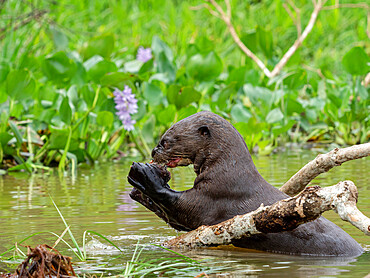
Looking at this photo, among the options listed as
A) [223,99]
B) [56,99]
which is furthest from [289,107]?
[56,99]

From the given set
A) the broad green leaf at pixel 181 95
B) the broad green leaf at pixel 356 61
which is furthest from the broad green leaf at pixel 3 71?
the broad green leaf at pixel 356 61

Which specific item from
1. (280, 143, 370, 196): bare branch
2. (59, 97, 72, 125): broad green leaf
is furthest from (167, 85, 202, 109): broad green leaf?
(280, 143, 370, 196): bare branch

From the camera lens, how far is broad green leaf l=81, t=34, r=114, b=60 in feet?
26.3

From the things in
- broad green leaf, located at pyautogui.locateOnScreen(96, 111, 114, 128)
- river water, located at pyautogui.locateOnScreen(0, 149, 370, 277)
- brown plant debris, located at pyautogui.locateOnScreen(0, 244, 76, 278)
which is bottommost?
river water, located at pyautogui.locateOnScreen(0, 149, 370, 277)

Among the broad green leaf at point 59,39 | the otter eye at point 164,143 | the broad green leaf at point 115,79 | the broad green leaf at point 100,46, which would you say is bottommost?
the otter eye at point 164,143

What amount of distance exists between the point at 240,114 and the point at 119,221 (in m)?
4.16

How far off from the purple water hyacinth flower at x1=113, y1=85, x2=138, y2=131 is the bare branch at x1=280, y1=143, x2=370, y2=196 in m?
3.14

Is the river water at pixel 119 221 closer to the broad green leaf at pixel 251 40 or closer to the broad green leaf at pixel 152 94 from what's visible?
the broad green leaf at pixel 152 94

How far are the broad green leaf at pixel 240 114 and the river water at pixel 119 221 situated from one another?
0.66m

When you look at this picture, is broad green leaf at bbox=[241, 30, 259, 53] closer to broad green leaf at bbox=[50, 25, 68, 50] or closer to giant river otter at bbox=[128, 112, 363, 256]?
broad green leaf at bbox=[50, 25, 68, 50]

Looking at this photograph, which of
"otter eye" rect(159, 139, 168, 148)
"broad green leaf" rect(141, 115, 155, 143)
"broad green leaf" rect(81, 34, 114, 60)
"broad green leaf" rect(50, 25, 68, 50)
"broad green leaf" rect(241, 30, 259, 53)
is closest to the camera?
"otter eye" rect(159, 139, 168, 148)

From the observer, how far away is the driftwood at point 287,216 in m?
2.64

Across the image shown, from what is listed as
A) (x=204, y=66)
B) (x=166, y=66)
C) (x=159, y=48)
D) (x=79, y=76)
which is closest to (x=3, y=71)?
(x=79, y=76)

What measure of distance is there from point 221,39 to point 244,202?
10.5 metres
